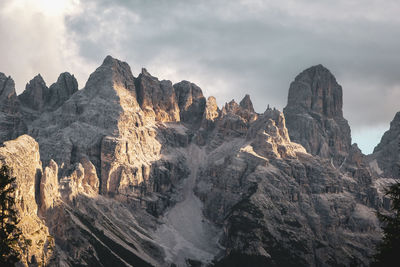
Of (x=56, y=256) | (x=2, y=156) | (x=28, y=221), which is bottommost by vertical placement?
(x=56, y=256)

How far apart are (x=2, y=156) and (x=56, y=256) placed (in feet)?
123

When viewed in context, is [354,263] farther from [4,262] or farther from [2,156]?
[2,156]

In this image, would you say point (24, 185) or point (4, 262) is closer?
point (4, 262)

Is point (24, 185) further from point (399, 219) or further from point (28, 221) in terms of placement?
point (399, 219)

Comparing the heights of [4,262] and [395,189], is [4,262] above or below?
below

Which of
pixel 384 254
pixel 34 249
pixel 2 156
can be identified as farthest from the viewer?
pixel 2 156

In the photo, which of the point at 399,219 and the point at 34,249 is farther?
the point at 34,249

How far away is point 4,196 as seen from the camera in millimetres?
55781

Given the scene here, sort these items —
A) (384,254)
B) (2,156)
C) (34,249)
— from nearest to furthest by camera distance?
(384,254) < (34,249) < (2,156)

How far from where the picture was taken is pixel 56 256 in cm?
19938

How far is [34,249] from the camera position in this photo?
603ft


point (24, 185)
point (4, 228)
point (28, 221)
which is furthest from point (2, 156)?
point (4, 228)

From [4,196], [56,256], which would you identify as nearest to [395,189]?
[4,196]

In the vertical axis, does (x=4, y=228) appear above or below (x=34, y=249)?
above
